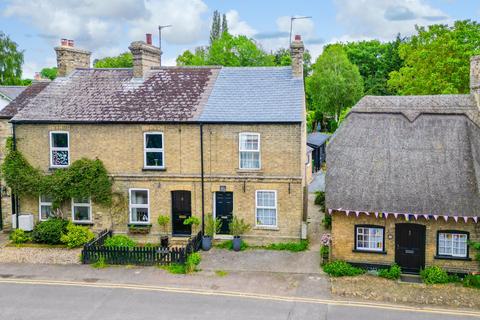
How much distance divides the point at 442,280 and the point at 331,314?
5647 millimetres

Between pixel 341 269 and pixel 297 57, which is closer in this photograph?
pixel 341 269

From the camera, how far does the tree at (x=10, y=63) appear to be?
73.1 m

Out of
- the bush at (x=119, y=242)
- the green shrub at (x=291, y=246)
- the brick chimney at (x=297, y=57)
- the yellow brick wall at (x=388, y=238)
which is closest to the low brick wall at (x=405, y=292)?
the yellow brick wall at (x=388, y=238)

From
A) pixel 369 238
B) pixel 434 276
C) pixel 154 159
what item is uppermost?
pixel 154 159

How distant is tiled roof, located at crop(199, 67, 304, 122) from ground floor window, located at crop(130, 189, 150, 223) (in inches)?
204

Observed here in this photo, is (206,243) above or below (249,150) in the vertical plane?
below

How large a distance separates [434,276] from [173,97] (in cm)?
1553

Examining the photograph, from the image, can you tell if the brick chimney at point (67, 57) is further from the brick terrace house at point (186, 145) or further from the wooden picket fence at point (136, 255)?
the wooden picket fence at point (136, 255)

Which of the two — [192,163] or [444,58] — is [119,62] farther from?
[192,163]

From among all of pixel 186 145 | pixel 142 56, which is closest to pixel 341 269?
pixel 186 145

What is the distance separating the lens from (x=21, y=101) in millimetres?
28375

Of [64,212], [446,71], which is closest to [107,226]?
[64,212]

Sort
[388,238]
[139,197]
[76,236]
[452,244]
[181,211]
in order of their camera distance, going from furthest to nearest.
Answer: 1. [139,197]
2. [181,211]
3. [76,236]
4. [388,238]
5. [452,244]

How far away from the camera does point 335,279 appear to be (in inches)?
768
